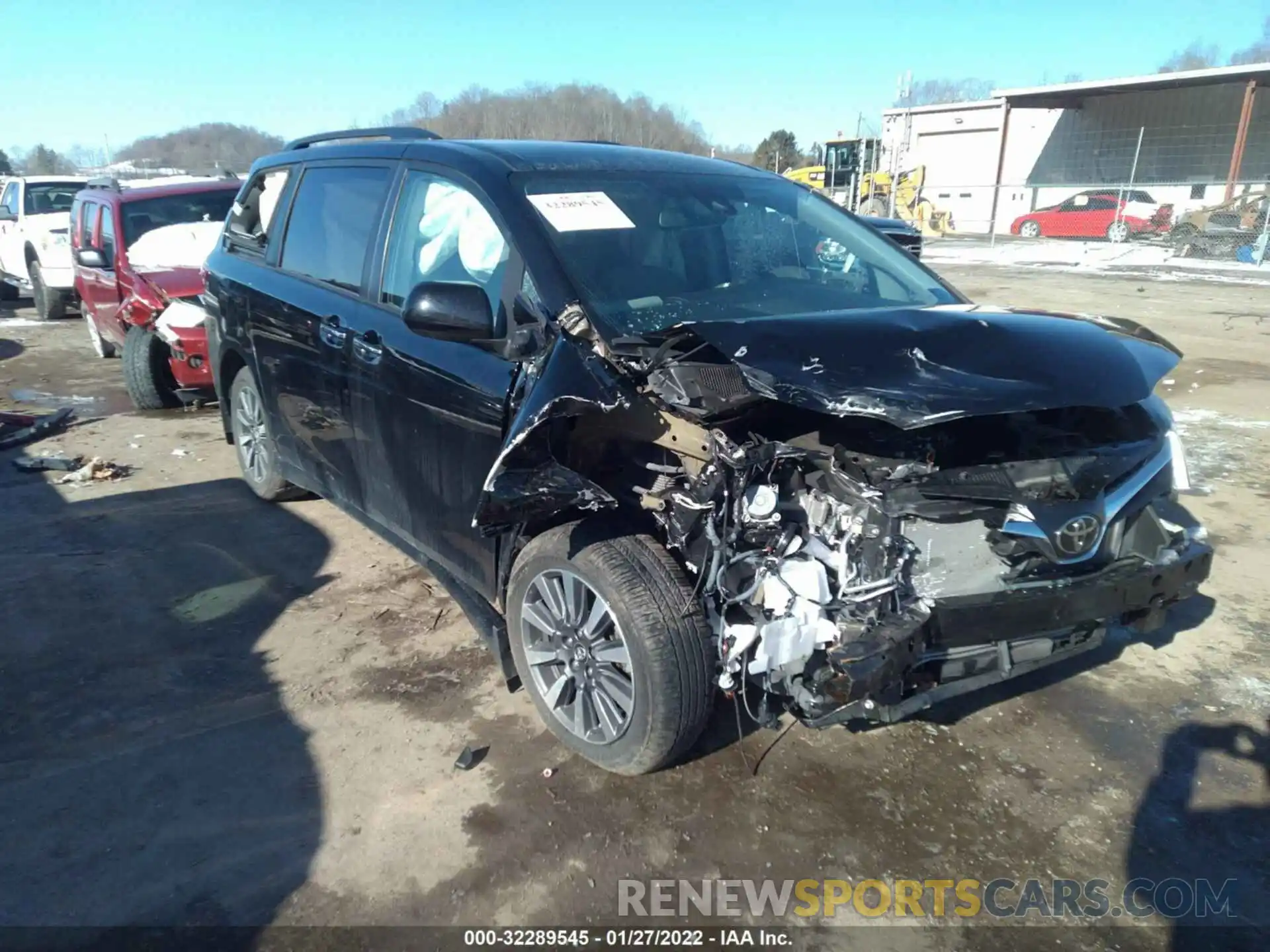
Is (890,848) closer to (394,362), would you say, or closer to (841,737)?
(841,737)

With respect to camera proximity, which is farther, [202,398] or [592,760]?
[202,398]

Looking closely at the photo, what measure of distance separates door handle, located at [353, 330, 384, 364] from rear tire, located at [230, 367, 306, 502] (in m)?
1.52

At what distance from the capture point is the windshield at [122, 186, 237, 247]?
8484mm

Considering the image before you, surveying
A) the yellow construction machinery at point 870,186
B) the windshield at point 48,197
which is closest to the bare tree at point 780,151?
the yellow construction machinery at point 870,186

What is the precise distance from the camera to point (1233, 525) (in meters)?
4.83

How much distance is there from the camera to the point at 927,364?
2.49 metres

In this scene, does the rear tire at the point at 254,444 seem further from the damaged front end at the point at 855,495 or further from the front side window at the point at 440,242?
the damaged front end at the point at 855,495

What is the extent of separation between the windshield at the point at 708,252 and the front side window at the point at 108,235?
688cm

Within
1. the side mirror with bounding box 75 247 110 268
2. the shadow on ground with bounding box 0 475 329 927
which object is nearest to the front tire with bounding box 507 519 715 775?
the shadow on ground with bounding box 0 475 329 927

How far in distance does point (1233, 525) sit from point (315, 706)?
15.7ft

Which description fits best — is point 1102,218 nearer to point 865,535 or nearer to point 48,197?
point 48,197

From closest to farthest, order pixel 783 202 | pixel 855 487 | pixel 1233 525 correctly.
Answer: pixel 855 487 < pixel 783 202 < pixel 1233 525

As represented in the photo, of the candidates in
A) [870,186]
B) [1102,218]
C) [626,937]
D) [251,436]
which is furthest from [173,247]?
[1102,218]

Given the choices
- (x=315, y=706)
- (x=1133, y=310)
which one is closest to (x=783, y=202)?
(x=315, y=706)
